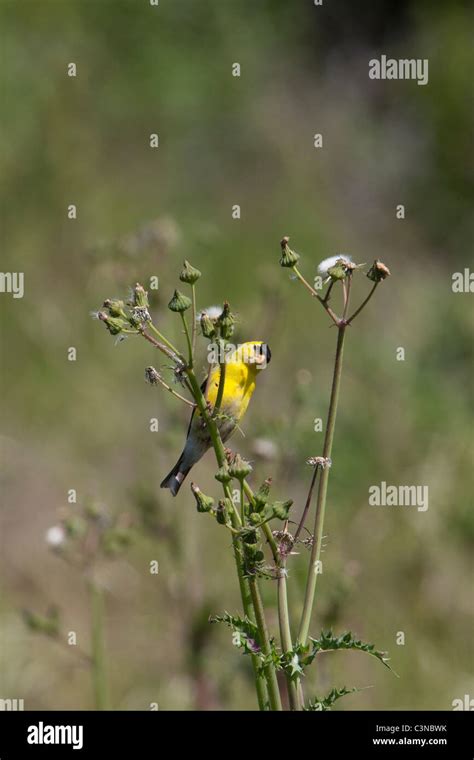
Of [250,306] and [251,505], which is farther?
[250,306]

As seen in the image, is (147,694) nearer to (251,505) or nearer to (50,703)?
(50,703)

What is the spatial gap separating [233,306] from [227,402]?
4.76m

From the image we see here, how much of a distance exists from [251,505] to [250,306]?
266 inches

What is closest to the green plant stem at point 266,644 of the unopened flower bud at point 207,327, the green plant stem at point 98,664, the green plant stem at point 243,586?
the green plant stem at point 243,586

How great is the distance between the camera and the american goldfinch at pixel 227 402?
13.1 feet

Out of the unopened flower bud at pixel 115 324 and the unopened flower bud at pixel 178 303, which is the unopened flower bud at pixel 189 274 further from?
the unopened flower bud at pixel 115 324

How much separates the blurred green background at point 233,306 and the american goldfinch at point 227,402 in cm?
26

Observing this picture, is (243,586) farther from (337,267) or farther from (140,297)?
(337,267)

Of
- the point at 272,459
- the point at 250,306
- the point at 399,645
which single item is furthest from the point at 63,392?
the point at 272,459

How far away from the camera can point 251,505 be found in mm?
2406

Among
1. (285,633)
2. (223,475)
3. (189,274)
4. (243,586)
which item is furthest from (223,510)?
(189,274)

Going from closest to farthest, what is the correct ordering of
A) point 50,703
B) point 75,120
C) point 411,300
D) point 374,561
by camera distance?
Answer: point 50,703, point 374,561, point 411,300, point 75,120

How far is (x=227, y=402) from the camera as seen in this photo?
169 inches

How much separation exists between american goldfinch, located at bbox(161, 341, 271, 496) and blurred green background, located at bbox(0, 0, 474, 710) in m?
0.26
